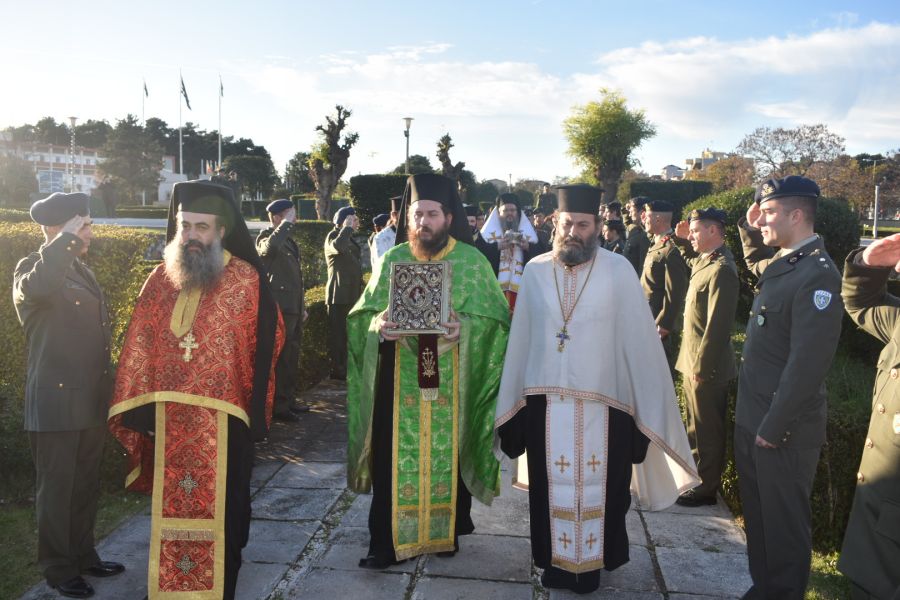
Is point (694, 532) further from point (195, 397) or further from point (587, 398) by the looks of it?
point (195, 397)

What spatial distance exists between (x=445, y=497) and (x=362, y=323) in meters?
1.19

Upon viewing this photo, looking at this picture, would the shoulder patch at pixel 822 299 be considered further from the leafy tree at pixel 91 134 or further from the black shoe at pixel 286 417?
the leafy tree at pixel 91 134

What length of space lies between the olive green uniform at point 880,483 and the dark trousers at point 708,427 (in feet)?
6.32

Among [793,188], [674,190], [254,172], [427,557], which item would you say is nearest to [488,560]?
[427,557]

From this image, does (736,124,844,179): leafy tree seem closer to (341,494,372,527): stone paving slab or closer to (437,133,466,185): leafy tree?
(437,133,466,185): leafy tree

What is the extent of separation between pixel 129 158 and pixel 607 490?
65.0m

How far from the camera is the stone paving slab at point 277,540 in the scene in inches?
172

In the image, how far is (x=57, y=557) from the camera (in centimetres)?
389

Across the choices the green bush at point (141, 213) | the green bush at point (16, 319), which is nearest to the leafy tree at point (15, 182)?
the green bush at point (141, 213)

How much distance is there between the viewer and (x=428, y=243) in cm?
421

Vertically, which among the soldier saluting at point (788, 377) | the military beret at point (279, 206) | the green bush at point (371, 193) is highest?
the green bush at point (371, 193)

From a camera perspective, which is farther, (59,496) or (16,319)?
(16,319)

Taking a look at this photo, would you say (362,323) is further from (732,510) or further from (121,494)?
(732,510)

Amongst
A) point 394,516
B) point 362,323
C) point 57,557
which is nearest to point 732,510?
point 394,516
